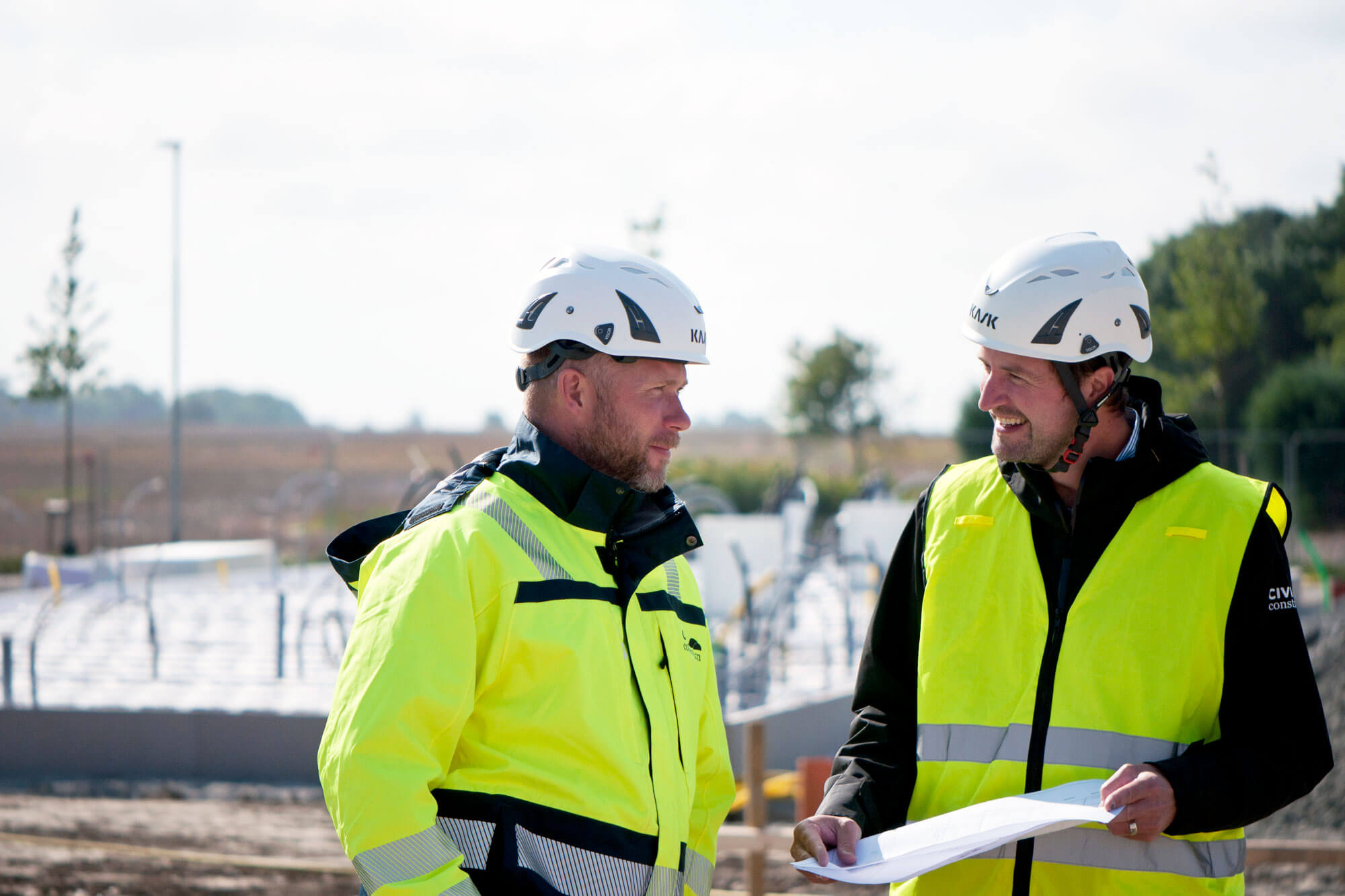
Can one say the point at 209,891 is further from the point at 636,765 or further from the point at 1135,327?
the point at 1135,327

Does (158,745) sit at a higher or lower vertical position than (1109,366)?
lower

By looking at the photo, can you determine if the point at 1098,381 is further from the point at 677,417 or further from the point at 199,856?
the point at 199,856

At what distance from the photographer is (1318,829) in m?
→ 6.92

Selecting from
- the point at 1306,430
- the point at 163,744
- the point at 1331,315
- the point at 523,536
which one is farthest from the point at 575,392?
the point at 1331,315

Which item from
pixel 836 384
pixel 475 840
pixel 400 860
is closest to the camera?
pixel 400 860

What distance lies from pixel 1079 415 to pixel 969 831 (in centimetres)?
91

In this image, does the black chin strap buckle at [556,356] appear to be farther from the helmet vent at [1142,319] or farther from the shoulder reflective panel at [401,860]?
the helmet vent at [1142,319]

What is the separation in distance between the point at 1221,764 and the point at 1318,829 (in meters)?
5.58

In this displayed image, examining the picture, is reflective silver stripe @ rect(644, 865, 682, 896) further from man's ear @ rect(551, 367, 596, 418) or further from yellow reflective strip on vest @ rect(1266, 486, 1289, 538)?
yellow reflective strip on vest @ rect(1266, 486, 1289, 538)

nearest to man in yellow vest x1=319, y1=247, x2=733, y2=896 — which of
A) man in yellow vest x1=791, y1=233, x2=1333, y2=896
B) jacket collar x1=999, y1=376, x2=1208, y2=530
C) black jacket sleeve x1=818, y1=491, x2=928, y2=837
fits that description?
black jacket sleeve x1=818, y1=491, x2=928, y2=837

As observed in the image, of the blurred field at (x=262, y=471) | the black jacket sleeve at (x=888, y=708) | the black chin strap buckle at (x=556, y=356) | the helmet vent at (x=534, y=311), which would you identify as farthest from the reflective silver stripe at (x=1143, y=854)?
the blurred field at (x=262, y=471)

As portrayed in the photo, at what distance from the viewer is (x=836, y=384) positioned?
3700cm

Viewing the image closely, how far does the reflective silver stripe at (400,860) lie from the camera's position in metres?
1.91

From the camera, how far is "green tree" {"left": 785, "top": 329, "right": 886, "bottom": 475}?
120 feet
